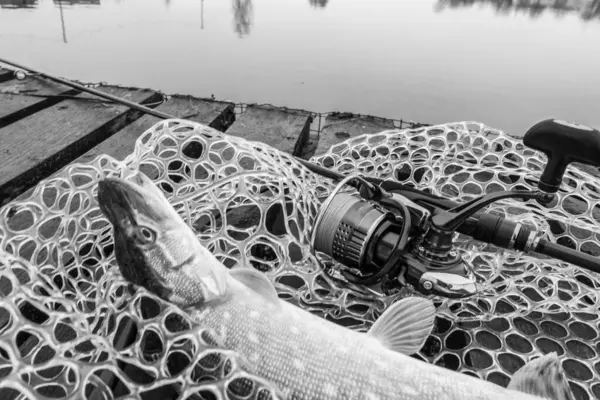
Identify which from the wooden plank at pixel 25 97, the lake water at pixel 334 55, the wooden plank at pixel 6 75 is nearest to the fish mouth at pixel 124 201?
the wooden plank at pixel 25 97

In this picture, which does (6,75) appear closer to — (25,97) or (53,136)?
(25,97)

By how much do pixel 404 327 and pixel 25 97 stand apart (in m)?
4.35

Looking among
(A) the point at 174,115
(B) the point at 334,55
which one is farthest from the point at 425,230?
(B) the point at 334,55

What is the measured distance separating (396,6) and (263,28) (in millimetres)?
6835

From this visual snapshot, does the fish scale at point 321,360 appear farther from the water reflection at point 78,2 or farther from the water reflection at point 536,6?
→ the water reflection at point 536,6

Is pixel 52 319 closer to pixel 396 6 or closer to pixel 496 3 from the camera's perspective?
pixel 396 6

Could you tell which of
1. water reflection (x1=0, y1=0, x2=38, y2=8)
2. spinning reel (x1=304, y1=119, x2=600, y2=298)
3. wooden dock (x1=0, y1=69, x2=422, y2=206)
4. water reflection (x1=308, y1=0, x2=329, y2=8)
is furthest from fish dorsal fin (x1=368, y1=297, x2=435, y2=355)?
water reflection (x1=308, y1=0, x2=329, y2=8)

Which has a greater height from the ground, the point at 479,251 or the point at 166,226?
the point at 166,226

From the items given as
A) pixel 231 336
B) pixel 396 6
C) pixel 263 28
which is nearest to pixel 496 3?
pixel 396 6

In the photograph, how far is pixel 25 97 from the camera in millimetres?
4395

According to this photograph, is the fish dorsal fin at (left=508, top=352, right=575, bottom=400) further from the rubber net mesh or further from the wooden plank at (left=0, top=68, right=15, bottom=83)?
the wooden plank at (left=0, top=68, right=15, bottom=83)

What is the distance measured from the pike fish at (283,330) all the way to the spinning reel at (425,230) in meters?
0.17

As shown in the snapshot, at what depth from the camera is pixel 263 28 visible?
43.1ft

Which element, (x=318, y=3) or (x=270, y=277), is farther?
(x=318, y=3)
